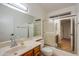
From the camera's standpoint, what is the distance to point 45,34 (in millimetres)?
1188

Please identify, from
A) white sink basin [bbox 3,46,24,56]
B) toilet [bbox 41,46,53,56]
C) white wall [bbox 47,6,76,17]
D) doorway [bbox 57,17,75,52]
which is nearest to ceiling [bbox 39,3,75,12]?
white wall [bbox 47,6,76,17]

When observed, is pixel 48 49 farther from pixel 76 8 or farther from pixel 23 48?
pixel 76 8

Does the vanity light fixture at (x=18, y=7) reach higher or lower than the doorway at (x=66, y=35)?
higher

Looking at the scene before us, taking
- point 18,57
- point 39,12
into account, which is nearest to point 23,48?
point 18,57

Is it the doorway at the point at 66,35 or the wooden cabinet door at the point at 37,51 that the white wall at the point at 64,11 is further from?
the wooden cabinet door at the point at 37,51

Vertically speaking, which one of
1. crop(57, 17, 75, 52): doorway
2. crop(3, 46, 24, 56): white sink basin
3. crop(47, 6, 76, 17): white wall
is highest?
crop(47, 6, 76, 17): white wall

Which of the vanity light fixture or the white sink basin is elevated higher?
the vanity light fixture

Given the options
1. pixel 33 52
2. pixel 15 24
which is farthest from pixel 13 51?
pixel 15 24

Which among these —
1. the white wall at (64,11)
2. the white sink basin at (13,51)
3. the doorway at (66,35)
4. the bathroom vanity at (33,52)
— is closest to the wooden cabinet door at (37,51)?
the bathroom vanity at (33,52)

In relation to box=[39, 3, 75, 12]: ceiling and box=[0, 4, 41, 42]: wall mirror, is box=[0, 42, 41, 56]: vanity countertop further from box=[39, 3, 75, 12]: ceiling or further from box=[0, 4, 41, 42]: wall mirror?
box=[39, 3, 75, 12]: ceiling

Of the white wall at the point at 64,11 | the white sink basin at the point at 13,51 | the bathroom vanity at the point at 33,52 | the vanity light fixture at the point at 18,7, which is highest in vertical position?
the vanity light fixture at the point at 18,7

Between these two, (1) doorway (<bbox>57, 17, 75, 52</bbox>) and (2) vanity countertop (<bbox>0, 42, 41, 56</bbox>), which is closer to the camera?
(2) vanity countertop (<bbox>0, 42, 41, 56</bbox>)

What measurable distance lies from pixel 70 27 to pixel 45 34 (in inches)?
15.9

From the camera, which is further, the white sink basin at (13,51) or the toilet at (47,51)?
the toilet at (47,51)
